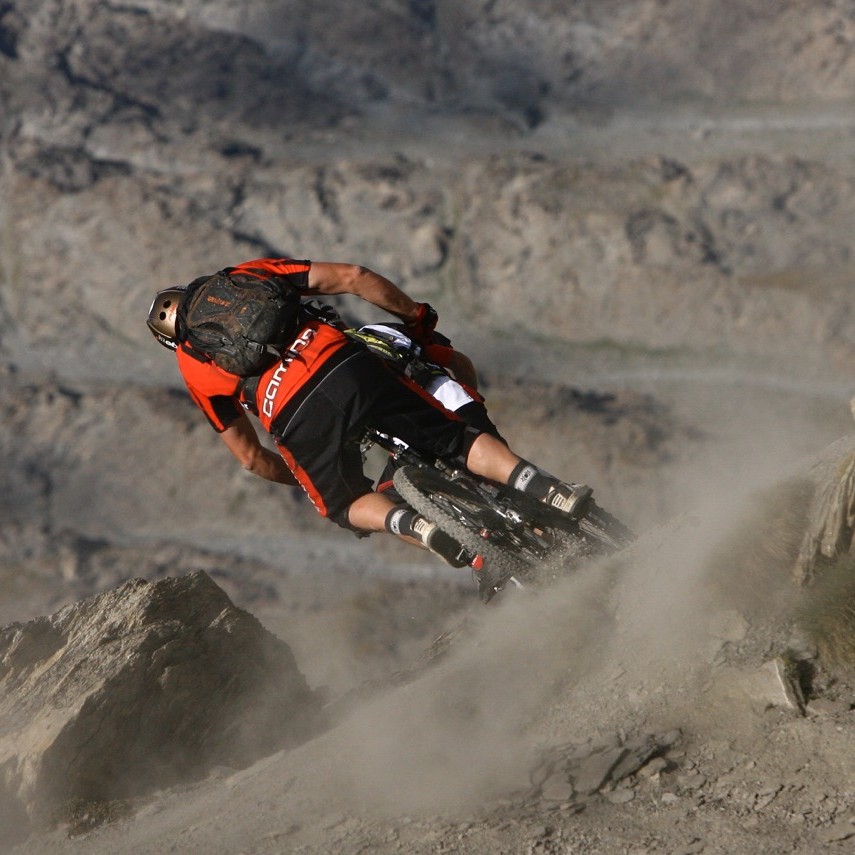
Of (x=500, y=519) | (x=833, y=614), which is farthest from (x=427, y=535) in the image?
(x=833, y=614)

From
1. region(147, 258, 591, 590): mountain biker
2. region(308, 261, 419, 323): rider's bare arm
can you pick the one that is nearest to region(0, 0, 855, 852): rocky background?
region(147, 258, 591, 590): mountain biker

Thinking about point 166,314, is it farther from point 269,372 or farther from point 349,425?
point 349,425

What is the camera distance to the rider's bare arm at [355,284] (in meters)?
6.87

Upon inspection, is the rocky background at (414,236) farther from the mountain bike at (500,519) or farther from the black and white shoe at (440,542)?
the black and white shoe at (440,542)

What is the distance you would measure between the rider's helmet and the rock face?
98.2 inches

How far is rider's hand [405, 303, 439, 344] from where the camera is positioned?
717cm

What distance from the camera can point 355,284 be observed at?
689cm

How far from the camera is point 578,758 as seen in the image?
17.4 ft

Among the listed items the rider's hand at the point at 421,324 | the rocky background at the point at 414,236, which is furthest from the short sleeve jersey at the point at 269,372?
the rocky background at the point at 414,236

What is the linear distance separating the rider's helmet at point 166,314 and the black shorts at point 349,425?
0.98m

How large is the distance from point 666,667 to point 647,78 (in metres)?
28.8

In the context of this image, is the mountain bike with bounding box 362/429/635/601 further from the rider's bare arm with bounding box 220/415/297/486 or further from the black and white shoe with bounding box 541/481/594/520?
the rider's bare arm with bounding box 220/415/297/486

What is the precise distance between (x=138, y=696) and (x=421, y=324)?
3.54m

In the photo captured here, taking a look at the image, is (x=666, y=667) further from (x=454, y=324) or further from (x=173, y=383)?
(x=173, y=383)
